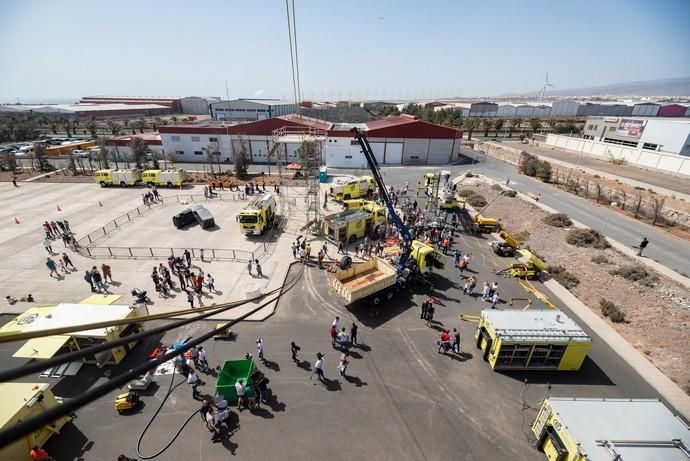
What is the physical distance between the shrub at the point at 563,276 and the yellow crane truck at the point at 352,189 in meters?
21.3

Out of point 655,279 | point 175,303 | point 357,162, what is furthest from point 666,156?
point 175,303

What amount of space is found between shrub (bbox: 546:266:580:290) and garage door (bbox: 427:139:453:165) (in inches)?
1470

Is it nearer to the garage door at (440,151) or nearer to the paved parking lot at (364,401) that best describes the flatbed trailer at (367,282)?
the paved parking lot at (364,401)

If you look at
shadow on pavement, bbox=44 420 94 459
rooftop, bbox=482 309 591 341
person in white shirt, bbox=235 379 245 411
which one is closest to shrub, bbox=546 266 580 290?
rooftop, bbox=482 309 591 341

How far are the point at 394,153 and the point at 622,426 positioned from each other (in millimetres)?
50649

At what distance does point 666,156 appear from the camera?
46.5 metres

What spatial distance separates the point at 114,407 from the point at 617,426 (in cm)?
1964

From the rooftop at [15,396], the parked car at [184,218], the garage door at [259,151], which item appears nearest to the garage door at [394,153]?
the garage door at [259,151]

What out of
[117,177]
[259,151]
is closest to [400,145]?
[259,151]

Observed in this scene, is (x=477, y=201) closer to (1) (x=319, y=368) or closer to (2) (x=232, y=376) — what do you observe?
(1) (x=319, y=368)

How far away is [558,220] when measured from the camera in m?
30.1

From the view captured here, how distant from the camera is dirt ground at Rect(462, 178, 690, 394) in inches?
637

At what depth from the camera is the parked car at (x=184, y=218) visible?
29.1m

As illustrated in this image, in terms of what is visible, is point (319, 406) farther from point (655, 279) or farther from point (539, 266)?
point (655, 279)
